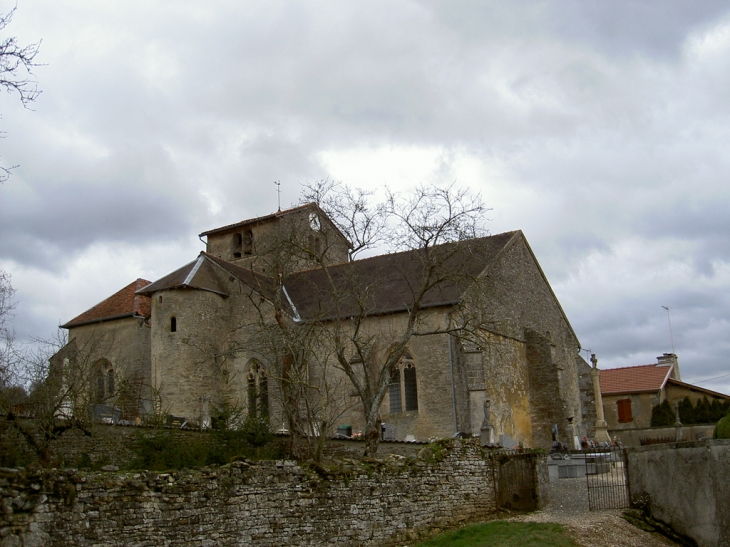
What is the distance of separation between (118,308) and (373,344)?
12.4 m

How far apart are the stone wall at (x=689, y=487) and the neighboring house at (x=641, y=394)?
2851 centimetres

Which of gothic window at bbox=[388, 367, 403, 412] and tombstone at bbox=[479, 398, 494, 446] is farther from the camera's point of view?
gothic window at bbox=[388, 367, 403, 412]

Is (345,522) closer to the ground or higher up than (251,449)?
closer to the ground

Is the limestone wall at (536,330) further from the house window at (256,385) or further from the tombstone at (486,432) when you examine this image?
the house window at (256,385)

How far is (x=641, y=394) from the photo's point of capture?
141 ft

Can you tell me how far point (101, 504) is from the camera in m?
10.5

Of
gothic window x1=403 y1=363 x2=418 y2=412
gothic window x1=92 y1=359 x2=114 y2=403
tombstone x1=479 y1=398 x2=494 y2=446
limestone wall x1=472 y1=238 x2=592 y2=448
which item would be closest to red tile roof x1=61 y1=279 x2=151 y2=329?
gothic window x1=92 y1=359 x2=114 y2=403

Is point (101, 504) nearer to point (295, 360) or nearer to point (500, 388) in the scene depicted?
point (295, 360)

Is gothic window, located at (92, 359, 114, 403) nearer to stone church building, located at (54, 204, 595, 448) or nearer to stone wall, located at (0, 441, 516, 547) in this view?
stone church building, located at (54, 204, 595, 448)

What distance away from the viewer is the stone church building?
83.4ft

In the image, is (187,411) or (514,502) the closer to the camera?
(514,502)

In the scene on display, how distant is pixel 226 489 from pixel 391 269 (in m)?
19.8

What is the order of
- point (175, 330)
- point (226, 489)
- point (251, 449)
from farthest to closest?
1. point (175, 330)
2. point (251, 449)
3. point (226, 489)

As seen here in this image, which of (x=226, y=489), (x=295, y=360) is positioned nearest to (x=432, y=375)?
(x=295, y=360)
